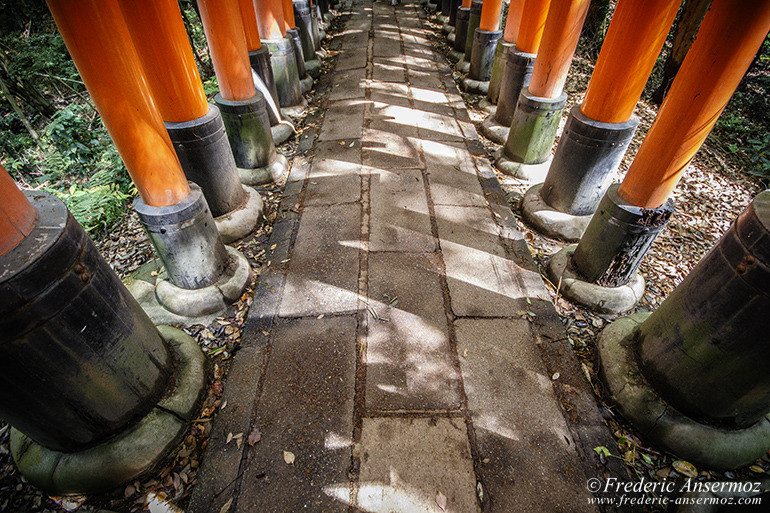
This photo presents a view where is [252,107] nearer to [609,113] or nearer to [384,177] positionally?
[384,177]

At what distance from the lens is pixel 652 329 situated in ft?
7.22

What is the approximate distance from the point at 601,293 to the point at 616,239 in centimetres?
50

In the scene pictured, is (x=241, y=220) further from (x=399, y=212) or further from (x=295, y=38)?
(x=295, y=38)

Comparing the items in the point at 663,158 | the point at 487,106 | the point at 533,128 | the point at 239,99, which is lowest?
the point at 487,106

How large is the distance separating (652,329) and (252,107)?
13.4 feet

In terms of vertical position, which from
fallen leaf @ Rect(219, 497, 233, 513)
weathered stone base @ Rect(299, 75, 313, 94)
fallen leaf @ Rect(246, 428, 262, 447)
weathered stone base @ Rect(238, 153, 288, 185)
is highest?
weathered stone base @ Rect(299, 75, 313, 94)

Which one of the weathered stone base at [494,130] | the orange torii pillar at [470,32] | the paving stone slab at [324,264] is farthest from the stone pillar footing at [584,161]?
the orange torii pillar at [470,32]

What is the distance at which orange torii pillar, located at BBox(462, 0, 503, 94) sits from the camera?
19.0 ft

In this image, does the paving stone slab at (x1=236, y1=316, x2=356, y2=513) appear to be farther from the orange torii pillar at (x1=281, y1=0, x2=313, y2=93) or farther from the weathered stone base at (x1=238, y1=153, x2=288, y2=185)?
the orange torii pillar at (x1=281, y1=0, x2=313, y2=93)

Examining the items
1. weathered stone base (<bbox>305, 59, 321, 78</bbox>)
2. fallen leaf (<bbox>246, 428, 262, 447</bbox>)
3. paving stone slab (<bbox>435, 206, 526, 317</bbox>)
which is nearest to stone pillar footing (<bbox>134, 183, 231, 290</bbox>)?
fallen leaf (<bbox>246, 428, 262, 447</bbox>)

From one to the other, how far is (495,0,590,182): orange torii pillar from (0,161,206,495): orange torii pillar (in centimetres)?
362

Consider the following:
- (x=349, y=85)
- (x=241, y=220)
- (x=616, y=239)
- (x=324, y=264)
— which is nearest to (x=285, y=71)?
(x=349, y=85)

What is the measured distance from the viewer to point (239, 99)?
3.81 meters

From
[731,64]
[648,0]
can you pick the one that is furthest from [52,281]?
[648,0]
